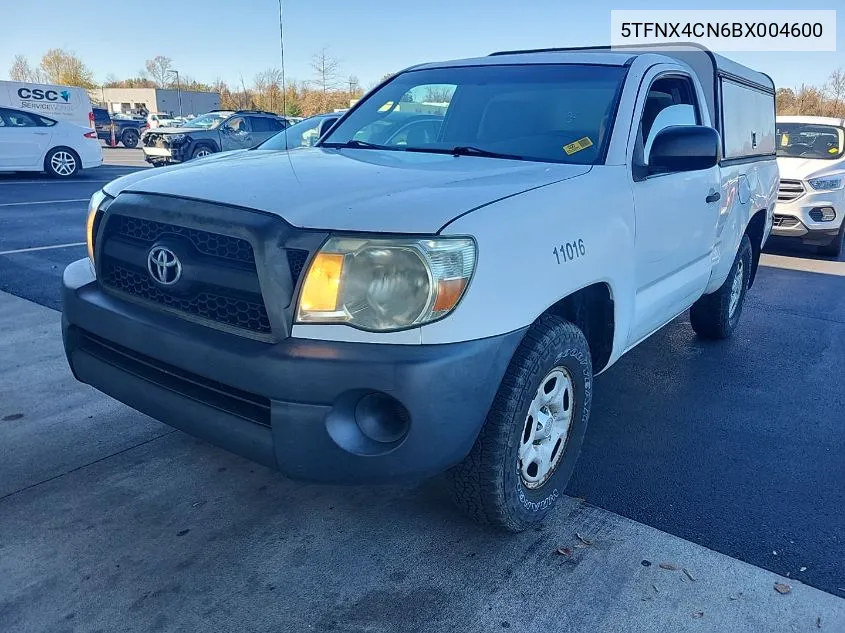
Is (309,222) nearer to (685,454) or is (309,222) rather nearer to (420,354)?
(420,354)

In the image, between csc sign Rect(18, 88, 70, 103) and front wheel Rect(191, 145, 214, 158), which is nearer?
front wheel Rect(191, 145, 214, 158)

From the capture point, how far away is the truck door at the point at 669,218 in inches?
125

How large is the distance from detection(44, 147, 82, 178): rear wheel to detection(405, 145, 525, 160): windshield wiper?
47.8 feet

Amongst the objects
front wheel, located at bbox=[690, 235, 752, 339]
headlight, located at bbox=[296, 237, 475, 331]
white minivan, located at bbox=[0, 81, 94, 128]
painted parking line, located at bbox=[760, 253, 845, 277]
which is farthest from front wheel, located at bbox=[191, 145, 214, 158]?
headlight, located at bbox=[296, 237, 475, 331]

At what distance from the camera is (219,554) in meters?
2.56

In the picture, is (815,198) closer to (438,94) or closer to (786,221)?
(786,221)

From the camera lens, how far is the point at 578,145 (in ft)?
10.2

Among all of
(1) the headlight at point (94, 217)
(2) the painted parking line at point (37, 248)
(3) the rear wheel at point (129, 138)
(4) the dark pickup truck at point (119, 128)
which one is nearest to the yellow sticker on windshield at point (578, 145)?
(1) the headlight at point (94, 217)

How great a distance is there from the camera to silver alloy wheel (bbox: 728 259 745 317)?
509 cm

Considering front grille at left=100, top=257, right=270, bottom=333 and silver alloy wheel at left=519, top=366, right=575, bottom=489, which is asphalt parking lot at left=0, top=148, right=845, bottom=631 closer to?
silver alloy wheel at left=519, top=366, right=575, bottom=489

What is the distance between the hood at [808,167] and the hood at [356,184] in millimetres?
7789

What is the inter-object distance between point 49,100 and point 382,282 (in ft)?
72.2

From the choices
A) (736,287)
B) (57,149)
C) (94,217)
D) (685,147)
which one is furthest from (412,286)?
(57,149)

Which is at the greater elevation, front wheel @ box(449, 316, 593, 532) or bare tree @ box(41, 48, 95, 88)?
bare tree @ box(41, 48, 95, 88)
